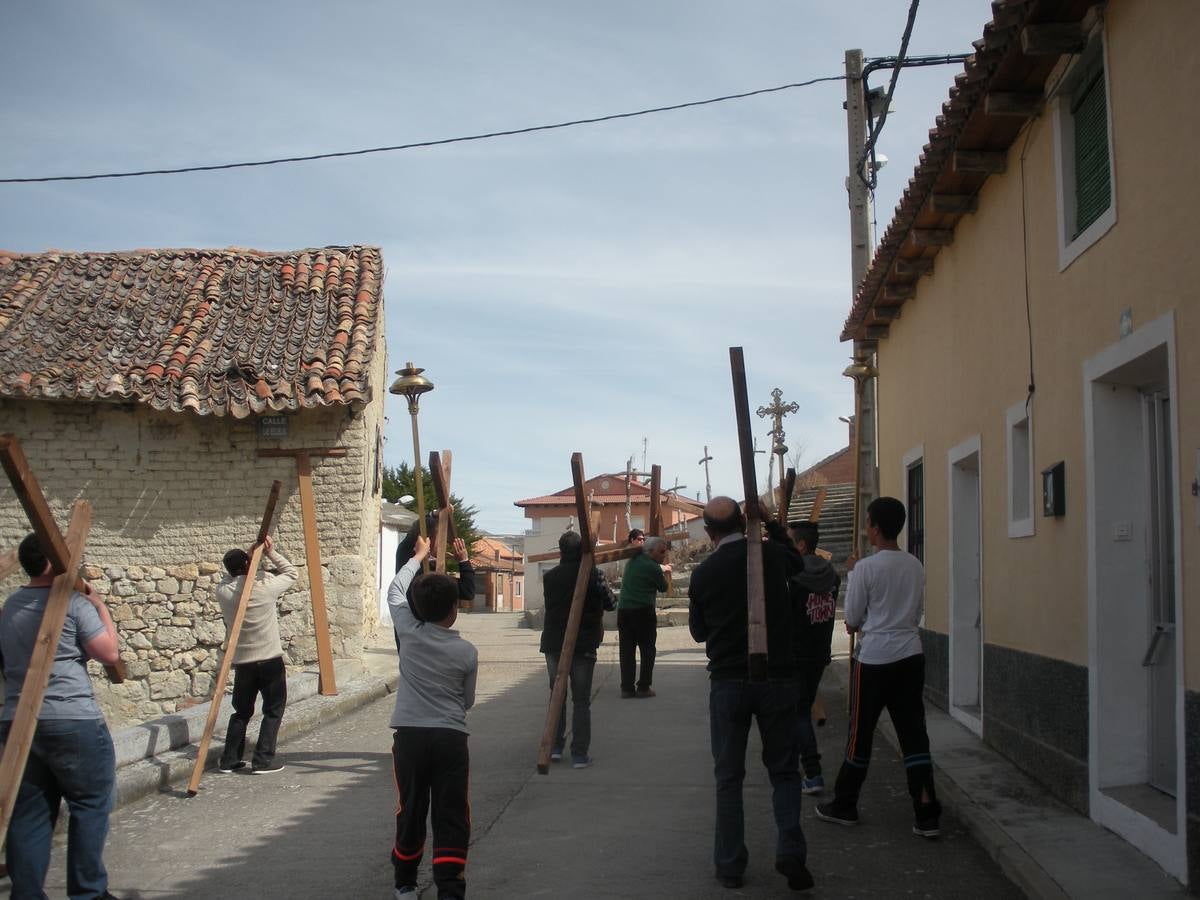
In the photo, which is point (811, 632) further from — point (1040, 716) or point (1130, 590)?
point (1130, 590)

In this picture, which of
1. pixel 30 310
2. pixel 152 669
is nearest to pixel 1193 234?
pixel 152 669

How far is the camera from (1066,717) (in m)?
6.86

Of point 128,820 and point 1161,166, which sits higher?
point 1161,166


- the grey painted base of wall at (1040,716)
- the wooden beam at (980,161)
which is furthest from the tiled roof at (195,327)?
the grey painted base of wall at (1040,716)

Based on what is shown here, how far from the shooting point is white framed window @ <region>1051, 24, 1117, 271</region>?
21.0 feet

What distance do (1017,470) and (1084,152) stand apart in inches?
89.0

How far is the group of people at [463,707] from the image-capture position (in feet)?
16.9

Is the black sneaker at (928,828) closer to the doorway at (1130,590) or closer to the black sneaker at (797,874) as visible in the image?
the doorway at (1130,590)

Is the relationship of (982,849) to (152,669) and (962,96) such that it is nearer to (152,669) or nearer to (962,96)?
(962,96)

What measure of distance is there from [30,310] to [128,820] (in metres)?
11.8

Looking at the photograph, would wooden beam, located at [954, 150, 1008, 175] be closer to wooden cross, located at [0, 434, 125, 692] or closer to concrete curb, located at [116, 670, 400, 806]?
wooden cross, located at [0, 434, 125, 692]

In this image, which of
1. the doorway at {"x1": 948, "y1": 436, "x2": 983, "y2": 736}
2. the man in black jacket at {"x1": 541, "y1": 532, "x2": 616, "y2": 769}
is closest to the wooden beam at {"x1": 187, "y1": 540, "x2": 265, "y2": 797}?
the man in black jacket at {"x1": 541, "y1": 532, "x2": 616, "y2": 769}

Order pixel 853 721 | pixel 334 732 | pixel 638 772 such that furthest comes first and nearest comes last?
pixel 334 732, pixel 638 772, pixel 853 721

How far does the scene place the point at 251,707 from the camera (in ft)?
29.8
